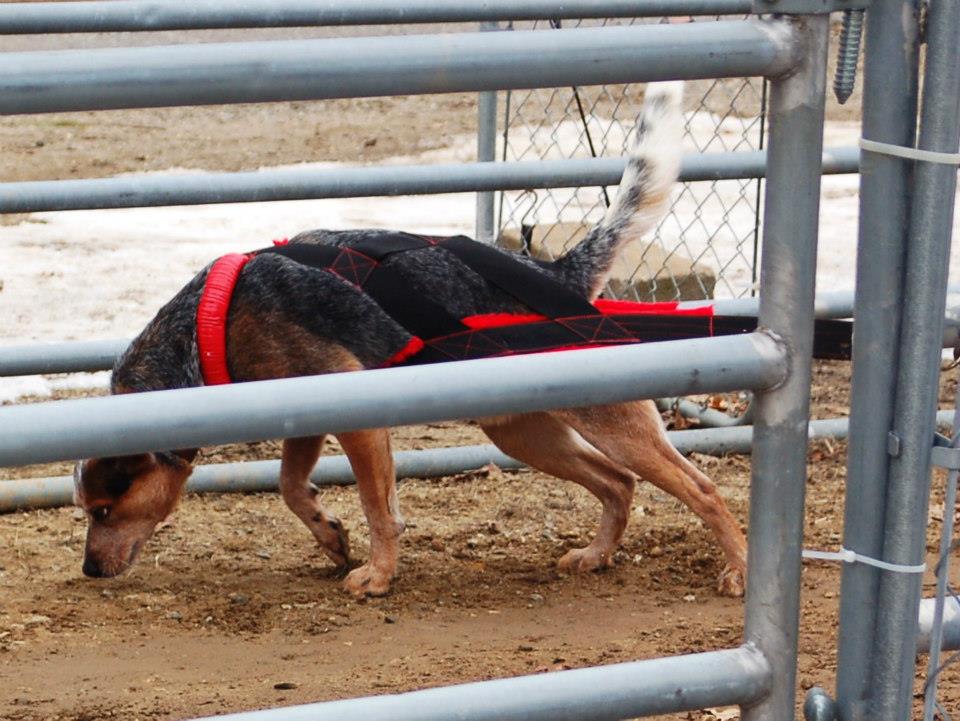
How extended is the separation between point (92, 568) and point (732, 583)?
1.81 metres

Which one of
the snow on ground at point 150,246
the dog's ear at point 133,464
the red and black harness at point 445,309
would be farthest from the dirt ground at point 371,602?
the snow on ground at point 150,246

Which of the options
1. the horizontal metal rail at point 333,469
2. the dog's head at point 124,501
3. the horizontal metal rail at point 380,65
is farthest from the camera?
the horizontal metal rail at point 333,469

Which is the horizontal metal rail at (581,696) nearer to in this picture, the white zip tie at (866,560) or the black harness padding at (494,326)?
the white zip tie at (866,560)

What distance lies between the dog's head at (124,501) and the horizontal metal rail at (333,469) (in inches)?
27.5

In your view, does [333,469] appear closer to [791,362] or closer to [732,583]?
[732,583]

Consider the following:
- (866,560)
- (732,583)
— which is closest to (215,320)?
(732,583)

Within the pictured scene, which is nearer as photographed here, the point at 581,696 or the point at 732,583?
the point at 581,696

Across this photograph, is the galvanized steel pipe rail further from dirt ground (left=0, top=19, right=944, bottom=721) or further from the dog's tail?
dirt ground (left=0, top=19, right=944, bottom=721)

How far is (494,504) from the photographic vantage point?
5.04 m

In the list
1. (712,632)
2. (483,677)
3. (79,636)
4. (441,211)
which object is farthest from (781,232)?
(441,211)

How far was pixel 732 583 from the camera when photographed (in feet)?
13.6

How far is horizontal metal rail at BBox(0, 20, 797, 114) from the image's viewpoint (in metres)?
1.55

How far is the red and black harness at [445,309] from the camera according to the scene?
339 cm

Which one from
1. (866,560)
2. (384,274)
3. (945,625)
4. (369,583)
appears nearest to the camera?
(866,560)
